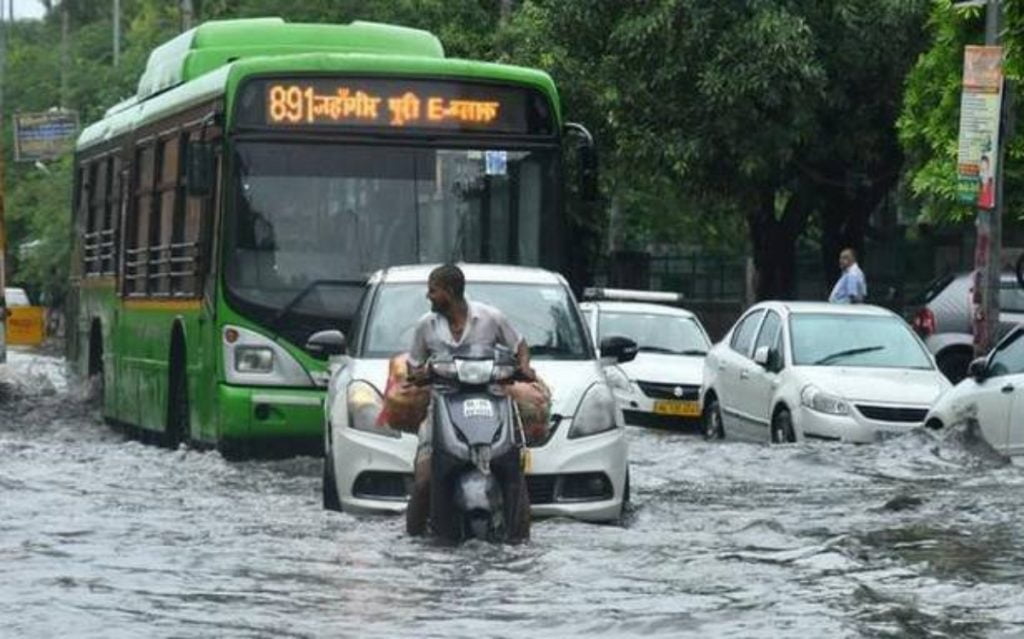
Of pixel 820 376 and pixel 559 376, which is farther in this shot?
pixel 820 376

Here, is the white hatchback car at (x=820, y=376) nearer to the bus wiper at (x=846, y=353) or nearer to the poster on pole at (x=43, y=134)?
the bus wiper at (x=846, y=353)

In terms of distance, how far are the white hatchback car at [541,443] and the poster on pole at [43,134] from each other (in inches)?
2248

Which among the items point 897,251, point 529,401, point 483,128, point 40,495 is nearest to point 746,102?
point 897,251

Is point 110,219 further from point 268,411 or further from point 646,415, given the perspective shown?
point 646,415

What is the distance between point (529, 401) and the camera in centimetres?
1337

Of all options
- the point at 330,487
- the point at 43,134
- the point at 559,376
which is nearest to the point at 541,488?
the point at 559,376

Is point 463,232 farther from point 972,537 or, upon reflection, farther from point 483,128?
point 972,537

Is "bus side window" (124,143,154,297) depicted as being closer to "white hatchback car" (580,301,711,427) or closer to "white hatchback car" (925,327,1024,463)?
"white hatchback car" (580,301,711,427)

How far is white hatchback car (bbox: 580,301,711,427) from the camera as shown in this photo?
88.9ft

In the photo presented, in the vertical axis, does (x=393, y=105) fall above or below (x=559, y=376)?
above

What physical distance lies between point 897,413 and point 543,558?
938 centimetres

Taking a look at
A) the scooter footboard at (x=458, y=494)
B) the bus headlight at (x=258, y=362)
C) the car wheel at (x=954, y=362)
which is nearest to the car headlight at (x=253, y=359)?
the bus headlight at (x=258, y=362)

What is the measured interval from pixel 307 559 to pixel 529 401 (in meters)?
1.45

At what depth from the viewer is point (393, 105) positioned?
61.0 ft
